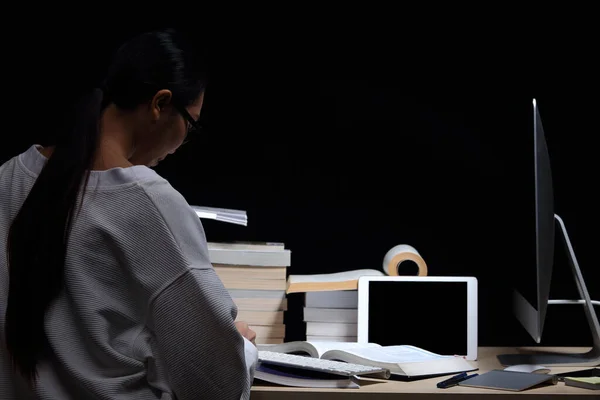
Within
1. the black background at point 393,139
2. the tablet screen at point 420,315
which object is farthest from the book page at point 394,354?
the black background at point 393,139

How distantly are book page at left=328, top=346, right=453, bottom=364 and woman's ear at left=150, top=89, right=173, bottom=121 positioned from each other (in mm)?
808

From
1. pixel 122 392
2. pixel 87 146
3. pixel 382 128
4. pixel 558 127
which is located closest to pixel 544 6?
pixel 558 127

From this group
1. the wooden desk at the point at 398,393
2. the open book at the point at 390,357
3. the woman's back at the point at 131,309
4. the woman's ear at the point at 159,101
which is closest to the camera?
the woman's back at the point at 131,309

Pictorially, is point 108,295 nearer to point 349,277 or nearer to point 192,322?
point 192,322

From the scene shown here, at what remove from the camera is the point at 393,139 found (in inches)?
95.0

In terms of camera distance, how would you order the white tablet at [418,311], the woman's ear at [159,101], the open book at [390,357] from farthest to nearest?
the white tablet at [418,311] → the open book at [390,357] → the woman's ear at [159,101]

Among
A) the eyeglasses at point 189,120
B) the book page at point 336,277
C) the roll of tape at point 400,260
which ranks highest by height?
the eyeglasses at point 189,120

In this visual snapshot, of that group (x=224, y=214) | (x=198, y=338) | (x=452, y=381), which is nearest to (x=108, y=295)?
(x=198, y=338)

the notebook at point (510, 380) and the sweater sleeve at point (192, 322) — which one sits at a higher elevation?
the sweater sleeve at point (192, 322)

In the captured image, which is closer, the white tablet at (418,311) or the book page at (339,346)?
the book page at (339,346)

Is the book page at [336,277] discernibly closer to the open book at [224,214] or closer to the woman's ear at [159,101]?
the open book at [224,214]

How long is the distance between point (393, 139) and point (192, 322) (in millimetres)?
1466

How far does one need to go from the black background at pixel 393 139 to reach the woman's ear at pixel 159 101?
3.79 feet

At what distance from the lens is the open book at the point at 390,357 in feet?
5.66
